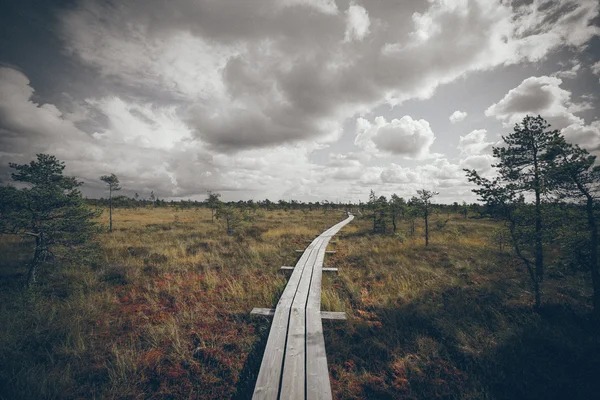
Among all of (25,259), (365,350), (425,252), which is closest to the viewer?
(365,350)

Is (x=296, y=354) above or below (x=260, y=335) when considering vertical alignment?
above

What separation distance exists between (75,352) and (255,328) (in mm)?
3160

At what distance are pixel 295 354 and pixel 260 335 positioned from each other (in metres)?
1.15

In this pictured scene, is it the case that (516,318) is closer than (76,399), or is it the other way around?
(76,399)

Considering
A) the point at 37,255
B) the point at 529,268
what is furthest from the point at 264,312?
the point at 37,255

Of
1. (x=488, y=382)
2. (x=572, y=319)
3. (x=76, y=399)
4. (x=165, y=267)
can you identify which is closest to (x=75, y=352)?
(x=76, y=399)

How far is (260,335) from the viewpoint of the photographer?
14.6ft

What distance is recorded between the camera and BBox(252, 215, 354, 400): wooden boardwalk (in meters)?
2.93

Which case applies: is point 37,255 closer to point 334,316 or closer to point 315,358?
point 315,358

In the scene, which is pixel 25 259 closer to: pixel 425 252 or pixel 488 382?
pixel 488 382

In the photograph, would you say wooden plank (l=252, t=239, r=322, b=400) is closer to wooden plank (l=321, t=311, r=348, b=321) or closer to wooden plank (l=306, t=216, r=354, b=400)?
wooden plank (l=306, t=216, r=354, b=400)

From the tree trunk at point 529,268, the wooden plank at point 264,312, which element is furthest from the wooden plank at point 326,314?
the tree trunk at point 529,268

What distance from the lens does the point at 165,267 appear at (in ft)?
27.9

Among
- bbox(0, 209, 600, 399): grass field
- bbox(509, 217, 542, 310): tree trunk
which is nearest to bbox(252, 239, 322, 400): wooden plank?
bbox(0, 209, 600, 399): grass field
